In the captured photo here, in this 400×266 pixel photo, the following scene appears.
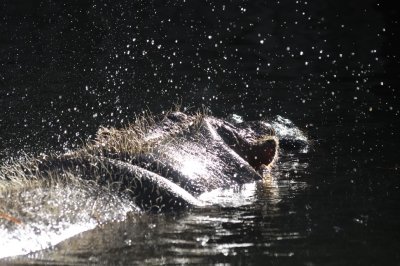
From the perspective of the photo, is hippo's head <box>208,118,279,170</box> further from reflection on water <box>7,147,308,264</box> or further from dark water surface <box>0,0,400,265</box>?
reflection on water <box>7,147,308,264</box>

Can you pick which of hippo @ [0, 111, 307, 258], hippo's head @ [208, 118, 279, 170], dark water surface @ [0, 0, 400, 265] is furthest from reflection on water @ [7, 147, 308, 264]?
hippo's head @ [208, 118, 279, 170]

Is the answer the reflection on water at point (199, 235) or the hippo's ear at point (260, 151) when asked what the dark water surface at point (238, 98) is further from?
the hippo's ear at point (260, 151)

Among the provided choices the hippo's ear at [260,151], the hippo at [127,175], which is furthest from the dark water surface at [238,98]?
the hippo's ear at [260,151]

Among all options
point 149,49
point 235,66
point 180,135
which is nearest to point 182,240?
point 180,135

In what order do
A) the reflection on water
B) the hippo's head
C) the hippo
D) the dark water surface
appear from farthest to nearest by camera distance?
1. the hippo's head
2. the dark water surface
3. the hippo
4. the reflection on water

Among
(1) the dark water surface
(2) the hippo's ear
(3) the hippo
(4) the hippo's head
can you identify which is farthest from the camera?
(2) the hippo's ear

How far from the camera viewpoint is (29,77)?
1856 centimetres

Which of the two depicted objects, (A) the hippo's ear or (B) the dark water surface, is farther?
(A) the hippo's ear

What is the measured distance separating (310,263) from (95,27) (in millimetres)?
21228

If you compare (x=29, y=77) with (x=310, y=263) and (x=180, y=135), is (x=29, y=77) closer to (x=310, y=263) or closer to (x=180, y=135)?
(x=180, y=135)

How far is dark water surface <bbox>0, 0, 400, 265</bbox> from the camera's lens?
7.37 meters

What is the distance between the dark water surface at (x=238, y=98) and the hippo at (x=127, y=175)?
7.3 inches

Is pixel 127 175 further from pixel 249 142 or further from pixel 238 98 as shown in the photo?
pixel 238 98

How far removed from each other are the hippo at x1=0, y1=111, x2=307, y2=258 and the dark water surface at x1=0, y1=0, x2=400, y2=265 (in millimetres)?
185
